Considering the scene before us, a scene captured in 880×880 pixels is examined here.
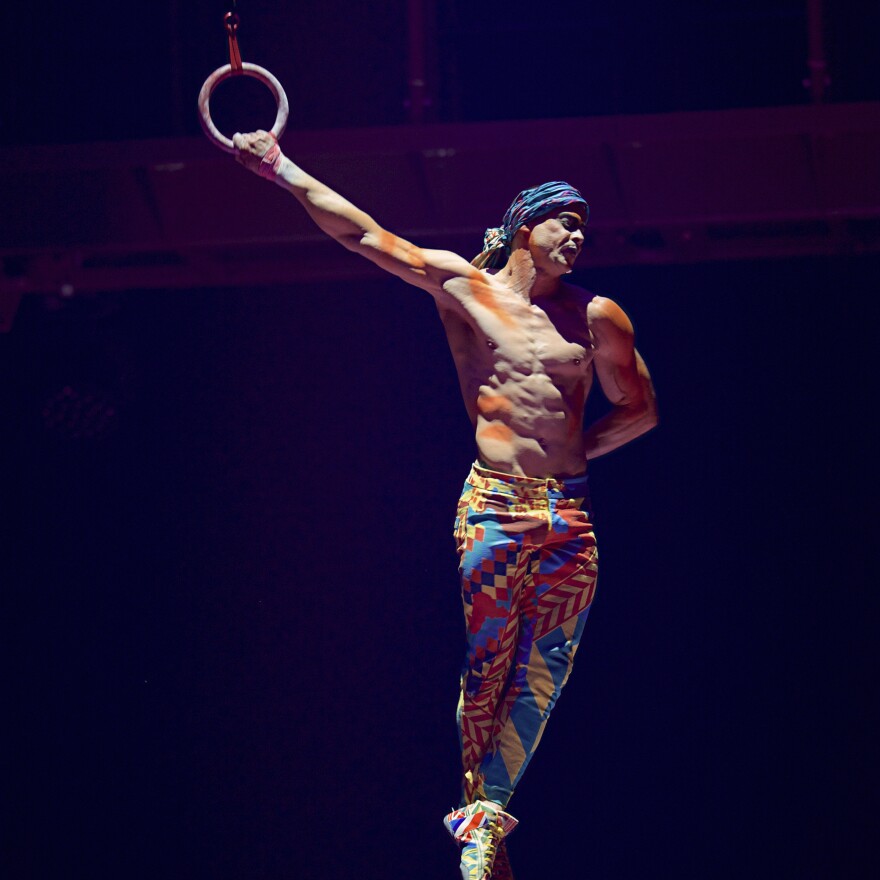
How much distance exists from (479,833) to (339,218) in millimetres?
1793

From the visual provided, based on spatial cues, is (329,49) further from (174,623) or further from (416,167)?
(174,623)

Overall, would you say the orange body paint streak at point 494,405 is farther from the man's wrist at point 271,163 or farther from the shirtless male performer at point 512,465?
the man's wrist at point 271,163

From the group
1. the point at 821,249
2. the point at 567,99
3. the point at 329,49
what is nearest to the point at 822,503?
the point at 821,249

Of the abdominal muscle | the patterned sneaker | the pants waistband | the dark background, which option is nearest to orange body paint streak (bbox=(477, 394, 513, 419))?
the abdominal muscle

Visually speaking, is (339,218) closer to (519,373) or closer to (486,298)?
(486,298)

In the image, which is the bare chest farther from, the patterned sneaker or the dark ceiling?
the dark ceiling

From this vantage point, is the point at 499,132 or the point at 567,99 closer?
the point at 499,132

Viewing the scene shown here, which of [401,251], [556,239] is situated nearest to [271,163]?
[401,251]

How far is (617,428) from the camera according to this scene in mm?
4672

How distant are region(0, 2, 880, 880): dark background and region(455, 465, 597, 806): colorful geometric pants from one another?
1586 millimetres

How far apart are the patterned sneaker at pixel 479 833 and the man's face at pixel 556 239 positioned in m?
1.58

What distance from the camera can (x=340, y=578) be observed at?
6.16 meters

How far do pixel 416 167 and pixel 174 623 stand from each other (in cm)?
211

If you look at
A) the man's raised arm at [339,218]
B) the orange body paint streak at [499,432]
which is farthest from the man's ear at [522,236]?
the orange body paint streak at [499,432]
